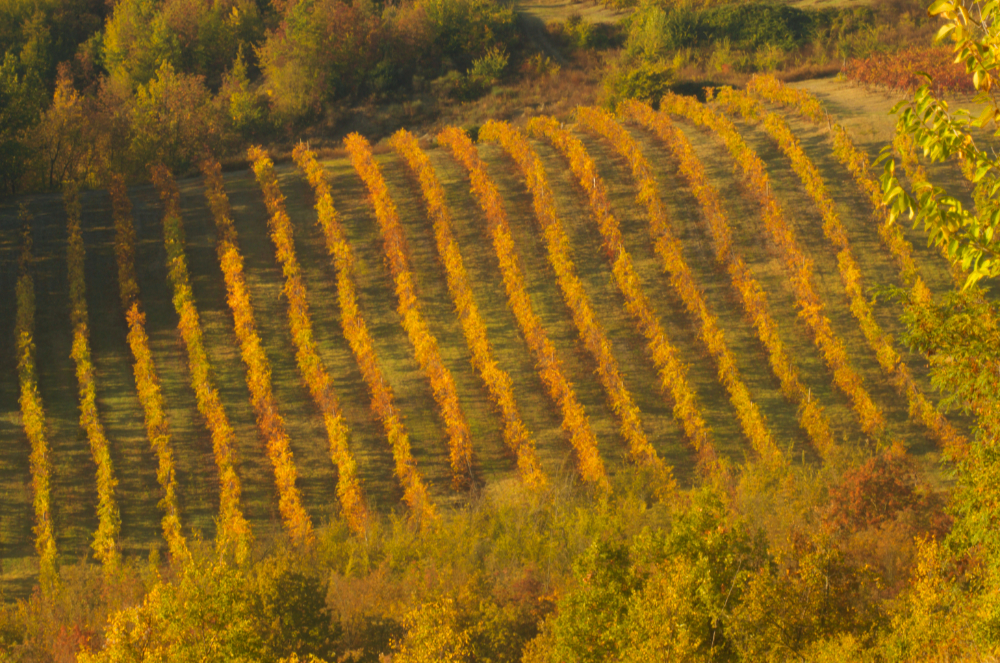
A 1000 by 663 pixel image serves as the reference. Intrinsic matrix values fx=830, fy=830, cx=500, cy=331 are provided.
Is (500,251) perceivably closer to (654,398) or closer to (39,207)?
(654,398)

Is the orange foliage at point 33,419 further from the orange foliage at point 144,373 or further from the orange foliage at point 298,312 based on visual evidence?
the orange foliage at point 298,312

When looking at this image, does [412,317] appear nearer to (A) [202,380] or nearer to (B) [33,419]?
(A) [202,380]

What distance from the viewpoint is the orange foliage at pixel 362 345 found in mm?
26266

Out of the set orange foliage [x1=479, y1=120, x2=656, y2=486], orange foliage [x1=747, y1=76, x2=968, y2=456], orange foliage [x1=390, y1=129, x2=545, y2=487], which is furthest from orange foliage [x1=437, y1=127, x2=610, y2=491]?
orange foliage [x1=747, y1=76, x2=968, y2=456]

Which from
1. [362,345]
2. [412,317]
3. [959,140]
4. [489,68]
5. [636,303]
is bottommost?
[362,345]

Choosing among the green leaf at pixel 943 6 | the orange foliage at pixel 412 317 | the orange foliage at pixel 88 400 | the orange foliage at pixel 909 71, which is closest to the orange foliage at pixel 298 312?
the orange foliage at pixel 412 317

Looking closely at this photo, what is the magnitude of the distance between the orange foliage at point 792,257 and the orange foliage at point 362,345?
48.4 ft

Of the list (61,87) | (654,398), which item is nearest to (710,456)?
(654,398)

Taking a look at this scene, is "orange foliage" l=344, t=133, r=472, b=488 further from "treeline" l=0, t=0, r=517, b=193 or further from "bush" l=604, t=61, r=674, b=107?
"bush" l=604, t=61, r=674, b=107

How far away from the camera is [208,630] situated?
14.9 metres

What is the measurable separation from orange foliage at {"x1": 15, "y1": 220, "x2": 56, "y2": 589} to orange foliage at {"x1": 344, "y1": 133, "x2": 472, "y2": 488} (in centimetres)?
1233

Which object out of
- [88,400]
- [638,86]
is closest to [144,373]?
[88,400]

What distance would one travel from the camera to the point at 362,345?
30.8 m

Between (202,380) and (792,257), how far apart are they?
2324 centimetres
